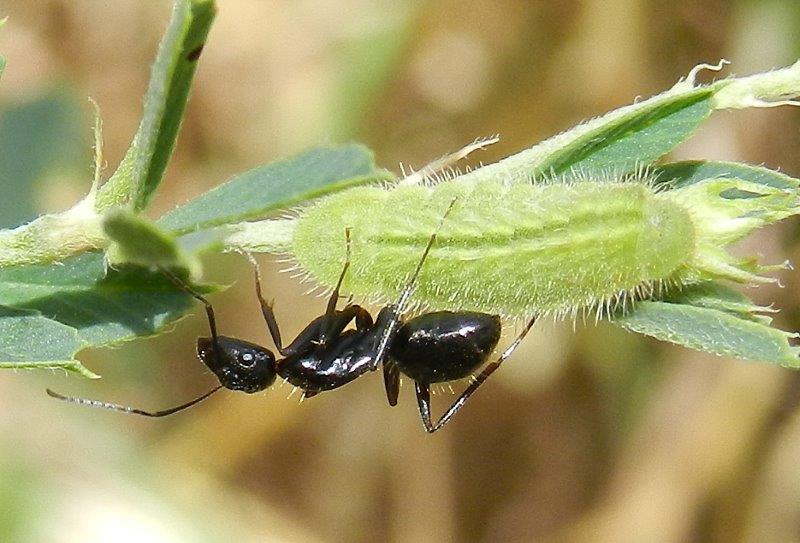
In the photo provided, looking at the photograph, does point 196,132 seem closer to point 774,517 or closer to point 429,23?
point 429,23

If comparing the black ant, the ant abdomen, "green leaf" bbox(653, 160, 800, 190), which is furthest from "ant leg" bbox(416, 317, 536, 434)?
"green leaf" bbox(653, 160, 800, 190)

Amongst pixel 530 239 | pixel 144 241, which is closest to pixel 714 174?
pixel 530 239

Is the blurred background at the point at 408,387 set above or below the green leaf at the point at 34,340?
below

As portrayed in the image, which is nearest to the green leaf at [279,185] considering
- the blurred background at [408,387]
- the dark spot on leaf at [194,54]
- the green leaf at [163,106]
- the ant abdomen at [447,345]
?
the green leaf at [163,106]

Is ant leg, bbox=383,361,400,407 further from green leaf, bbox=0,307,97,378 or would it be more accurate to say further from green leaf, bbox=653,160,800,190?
green leaf, bbox=0,307,97,378

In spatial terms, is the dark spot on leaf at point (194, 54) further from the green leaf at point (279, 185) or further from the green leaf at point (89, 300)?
the green leaf at point (89, 300)

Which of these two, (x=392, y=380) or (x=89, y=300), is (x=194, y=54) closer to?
(x=89, y=300)
